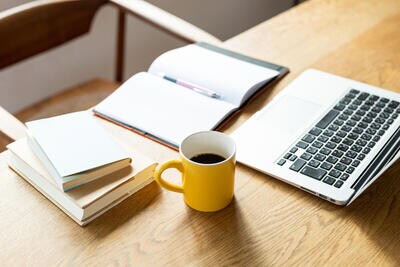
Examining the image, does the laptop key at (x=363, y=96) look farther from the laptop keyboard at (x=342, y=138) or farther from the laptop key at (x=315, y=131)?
the laptop key at (x=315, y=131)

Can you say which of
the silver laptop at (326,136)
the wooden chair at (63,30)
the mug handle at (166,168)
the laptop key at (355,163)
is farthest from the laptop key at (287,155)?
the wooden chair at (63,30)

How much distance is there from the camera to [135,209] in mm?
801

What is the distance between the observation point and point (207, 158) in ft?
2.61

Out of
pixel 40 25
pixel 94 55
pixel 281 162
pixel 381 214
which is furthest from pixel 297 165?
pixel 94 55

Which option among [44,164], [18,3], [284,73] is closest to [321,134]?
[284,73]

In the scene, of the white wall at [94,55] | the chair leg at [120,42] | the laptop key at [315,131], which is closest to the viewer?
the laptop key at [315,131]

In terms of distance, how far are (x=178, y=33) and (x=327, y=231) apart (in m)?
0.72

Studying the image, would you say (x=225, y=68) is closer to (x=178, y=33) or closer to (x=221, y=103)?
(x=221, y=103)

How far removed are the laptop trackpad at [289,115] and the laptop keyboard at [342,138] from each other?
0.03 metres

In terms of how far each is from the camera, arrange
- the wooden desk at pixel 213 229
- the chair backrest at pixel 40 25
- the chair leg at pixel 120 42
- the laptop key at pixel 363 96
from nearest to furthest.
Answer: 1. the wooden desk at pixel 213 229
2. the laptop key at pixel 363 96
3. the chair backrest at pixel 40 25
4. the chair leg at pixel 120 42

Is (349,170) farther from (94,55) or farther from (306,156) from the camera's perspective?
(94,55)

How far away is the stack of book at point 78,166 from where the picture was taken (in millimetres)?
765

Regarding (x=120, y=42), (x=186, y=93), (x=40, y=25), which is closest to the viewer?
(x=186, y=93)

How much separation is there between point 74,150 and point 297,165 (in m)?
0.36
